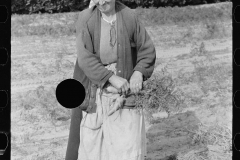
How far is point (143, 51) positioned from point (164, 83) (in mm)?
304

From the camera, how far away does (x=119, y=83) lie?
3908 mm

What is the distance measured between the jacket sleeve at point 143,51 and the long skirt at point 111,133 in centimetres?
27

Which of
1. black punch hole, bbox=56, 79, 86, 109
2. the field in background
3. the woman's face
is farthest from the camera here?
the field in background

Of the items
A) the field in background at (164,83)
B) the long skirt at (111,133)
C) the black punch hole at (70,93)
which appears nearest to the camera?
the black punch hole at (70,93)

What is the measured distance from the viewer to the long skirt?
4051mm

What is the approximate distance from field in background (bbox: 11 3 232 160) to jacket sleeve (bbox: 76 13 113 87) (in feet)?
1.19

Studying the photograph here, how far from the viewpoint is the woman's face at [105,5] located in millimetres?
3830
